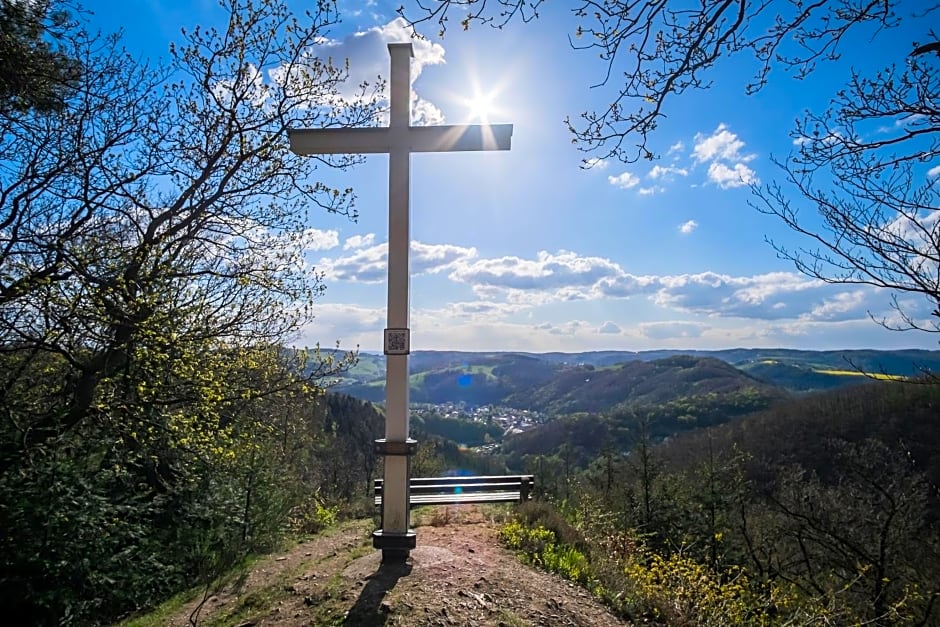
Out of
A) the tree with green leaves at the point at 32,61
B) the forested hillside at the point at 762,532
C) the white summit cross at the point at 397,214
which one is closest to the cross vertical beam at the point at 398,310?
the white summit cross at the point at 397,214

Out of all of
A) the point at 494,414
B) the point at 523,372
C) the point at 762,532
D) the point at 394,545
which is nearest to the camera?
the point at 394,545

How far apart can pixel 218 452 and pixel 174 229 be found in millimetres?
2503

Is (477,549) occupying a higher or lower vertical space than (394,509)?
lower

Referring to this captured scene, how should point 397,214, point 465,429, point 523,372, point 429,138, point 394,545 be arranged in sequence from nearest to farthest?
point 394,545 → point 397,214 → point 429,138 → point 465,429 → point 523,372

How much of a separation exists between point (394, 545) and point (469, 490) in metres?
5.07

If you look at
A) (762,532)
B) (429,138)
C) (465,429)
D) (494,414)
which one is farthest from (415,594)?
(494,414)

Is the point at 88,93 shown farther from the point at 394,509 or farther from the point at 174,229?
the point at 394,509

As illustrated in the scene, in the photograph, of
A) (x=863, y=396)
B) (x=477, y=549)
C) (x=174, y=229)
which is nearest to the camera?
(x=477, y=549)

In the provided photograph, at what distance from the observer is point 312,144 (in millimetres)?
5270

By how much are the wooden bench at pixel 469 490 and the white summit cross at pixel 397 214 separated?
4014mm

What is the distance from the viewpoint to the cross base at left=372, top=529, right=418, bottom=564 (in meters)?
4.50

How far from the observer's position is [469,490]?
9.42 m

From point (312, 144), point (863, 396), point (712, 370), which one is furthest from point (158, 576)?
point (712, 370)

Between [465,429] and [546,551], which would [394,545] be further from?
[465,429]
